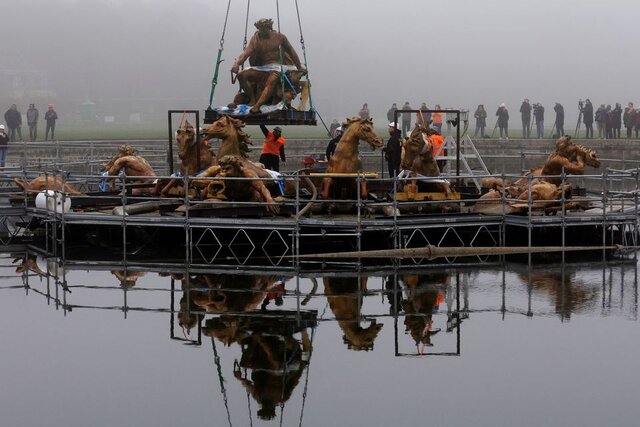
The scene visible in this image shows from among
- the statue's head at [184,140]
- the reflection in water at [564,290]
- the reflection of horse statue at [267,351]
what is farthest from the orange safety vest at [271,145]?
the reflection of horse statue at [267,351]

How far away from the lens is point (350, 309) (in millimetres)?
24344

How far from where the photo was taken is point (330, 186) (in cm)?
3136

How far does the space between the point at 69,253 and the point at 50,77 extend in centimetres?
15762

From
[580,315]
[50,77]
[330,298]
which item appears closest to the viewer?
[580,315]

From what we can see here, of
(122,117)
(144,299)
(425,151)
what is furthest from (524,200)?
(122,117)

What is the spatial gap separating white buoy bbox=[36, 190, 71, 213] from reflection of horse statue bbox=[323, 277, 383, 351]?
6872mm

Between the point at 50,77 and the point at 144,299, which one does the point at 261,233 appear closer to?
the point at 144,299

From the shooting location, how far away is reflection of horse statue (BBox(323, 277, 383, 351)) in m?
22.1

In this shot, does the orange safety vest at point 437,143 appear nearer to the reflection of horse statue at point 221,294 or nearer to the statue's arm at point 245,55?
the statue's arm at point 245,55

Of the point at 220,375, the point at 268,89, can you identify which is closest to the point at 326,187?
the point at 268,89

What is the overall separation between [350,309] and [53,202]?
31.9ft

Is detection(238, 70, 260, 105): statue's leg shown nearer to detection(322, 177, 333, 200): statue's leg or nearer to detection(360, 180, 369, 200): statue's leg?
detection(322, 177, 333, 200): statue's leg

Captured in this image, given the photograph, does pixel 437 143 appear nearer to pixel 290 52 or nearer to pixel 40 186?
pixel 290 52

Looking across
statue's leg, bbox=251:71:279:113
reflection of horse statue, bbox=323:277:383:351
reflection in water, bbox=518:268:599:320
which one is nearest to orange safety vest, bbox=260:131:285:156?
statue's leg, bbox=251:71:279:113
